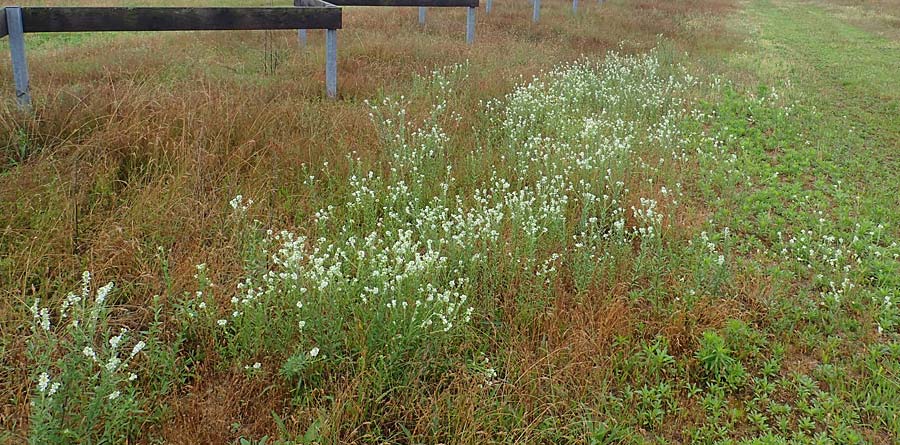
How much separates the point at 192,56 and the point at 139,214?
6220 millimetres

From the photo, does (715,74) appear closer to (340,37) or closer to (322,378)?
(340,37)

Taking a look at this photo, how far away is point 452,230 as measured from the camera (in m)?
5.26

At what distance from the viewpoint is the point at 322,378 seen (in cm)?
359

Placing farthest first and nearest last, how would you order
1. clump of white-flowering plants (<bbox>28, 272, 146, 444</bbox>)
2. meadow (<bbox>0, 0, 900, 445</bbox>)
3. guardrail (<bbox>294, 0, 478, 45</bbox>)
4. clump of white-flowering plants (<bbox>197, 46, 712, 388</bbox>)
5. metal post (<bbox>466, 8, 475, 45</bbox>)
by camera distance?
1. metal post (<bbox>466, 8, 475, 45</bbox>)
2. guardrail (<bbox>294, 0, 478, 45</bbox>)
3. clump of white-flowering plants (<bbox>197, 46, 712, 388</bbox>)
4. meadow (<bbox>0, 0, 900, 445</bbox>)
5. clump of white-flowering plants (<bbox>28, 272, 146, 444</bbox>)

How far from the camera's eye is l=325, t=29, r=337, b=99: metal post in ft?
27.7

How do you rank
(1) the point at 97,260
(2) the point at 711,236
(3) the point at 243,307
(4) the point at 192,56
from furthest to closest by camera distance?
(4) the point at 192,56 < (2) the point at 711,236 < (1) the point at 97,260 < (3) the point at 243,307

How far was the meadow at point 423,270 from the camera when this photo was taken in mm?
3438

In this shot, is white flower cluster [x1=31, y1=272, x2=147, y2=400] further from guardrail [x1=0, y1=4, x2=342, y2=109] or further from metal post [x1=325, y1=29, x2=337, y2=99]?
metal post [x1=325, y1=29, x2=337, y2=99]

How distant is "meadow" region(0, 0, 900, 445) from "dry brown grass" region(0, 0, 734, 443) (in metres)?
0.03

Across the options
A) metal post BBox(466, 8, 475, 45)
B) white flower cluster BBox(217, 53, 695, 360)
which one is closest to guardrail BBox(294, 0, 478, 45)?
metal post BBox(466, 8, 475, 45)

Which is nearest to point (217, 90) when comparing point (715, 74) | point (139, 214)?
point (139, 214)

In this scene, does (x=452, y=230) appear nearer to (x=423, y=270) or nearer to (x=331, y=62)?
(x=423, y=270)

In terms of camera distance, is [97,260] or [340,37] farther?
[340,37]

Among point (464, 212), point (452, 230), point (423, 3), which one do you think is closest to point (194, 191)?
point (452, 230)
